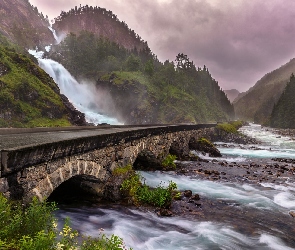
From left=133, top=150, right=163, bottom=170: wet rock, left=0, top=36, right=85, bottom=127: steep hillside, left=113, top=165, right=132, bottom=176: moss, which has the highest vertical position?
left=0, top=36, right=85, bottom=127: steep hillside

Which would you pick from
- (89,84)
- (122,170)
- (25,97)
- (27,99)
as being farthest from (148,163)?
(89,84)

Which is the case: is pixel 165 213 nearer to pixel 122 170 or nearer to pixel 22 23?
pixel 122 170

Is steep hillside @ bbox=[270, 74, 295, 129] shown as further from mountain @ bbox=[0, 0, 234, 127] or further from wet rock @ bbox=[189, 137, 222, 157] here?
wet rock @ bbox=[189, 137, 222, 157]

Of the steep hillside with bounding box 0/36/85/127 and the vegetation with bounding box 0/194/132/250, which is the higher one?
the steep hillside with bounding box 0/36/85/127

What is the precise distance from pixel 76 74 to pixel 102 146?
3262 inches

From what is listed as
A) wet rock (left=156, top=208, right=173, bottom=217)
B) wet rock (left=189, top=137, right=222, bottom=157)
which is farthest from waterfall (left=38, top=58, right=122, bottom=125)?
wet rock (left=156, top=208, right=173, bottom=217)

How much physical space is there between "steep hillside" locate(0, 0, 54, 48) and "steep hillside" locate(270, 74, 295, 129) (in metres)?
112

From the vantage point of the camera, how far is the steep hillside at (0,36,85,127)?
31.0 metres

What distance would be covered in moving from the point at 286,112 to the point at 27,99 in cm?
10597

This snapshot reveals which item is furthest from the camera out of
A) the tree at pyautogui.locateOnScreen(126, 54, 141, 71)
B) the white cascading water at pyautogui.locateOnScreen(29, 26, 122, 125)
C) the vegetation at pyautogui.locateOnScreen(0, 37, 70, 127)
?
the tree at pyautogui.locateOnScreen(126, 54, 141, 71)

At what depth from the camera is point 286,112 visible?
108m

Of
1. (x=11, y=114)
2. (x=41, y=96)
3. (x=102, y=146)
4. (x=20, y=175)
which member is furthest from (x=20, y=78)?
(x=20, y=175)

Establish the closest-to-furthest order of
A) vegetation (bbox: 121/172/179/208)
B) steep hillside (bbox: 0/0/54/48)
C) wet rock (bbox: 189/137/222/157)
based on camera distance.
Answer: vegetation (bbox: 121/172/179/208) < wet rock (bbox: 189/137/222/157) < steep hillside (bbox: 0/0/54/48)

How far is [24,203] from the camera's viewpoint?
5.55 m
